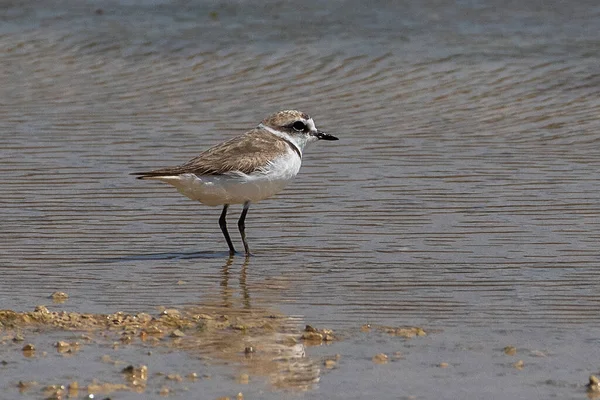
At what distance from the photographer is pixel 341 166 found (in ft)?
33.6

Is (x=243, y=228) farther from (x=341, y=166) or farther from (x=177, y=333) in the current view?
(x=177, y=333)

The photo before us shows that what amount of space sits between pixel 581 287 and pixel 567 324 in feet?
2.47

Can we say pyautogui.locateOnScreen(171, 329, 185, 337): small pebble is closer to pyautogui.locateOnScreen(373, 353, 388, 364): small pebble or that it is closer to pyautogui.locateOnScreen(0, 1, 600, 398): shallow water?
pyautogui.locateOnScreen(0, 1, 600, 398): shallow water

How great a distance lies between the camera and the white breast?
8023 millimetres

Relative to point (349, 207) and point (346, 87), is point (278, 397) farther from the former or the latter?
point (346, 87)

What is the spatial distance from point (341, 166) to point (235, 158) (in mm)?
2200

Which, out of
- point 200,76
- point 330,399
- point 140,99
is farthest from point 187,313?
point 200,76

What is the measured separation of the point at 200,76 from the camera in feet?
46.4

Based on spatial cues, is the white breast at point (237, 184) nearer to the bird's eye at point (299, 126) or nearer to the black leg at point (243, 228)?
the black leg at point (243, 228)

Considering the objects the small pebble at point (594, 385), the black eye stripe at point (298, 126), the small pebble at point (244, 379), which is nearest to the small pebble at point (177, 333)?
the small pebble at point (244, 379)

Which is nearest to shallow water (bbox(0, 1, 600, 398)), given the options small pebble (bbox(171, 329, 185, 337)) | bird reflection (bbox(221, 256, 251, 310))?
bird reflection (bbox(221, 256, 251, 310))

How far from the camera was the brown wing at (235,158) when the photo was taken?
26.3 ft

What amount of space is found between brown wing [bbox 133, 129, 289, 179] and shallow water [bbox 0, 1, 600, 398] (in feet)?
1.70

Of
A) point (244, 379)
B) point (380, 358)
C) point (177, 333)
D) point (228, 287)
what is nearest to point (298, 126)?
point (228, 287)
